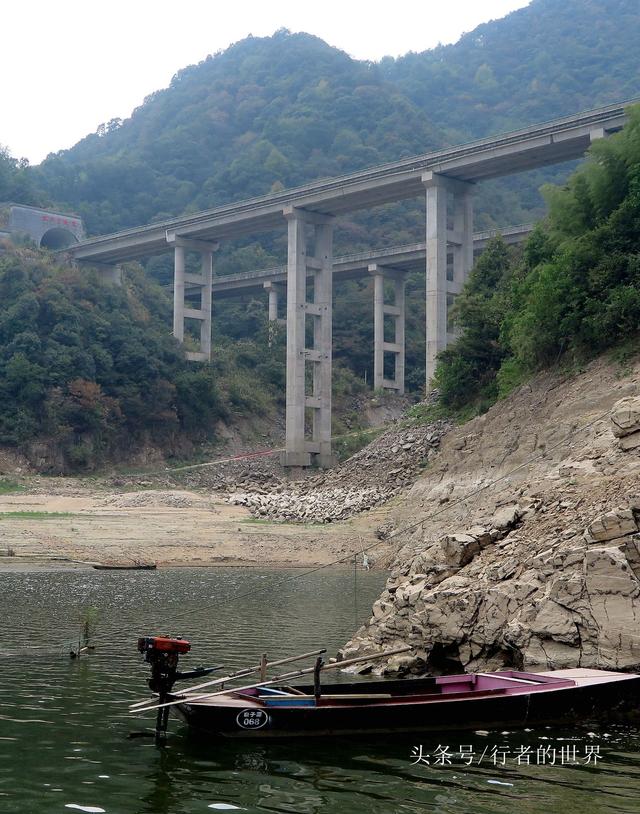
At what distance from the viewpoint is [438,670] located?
15.6 meters

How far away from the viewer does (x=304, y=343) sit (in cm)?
7275

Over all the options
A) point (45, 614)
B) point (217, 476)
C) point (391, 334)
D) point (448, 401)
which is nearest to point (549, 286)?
point (448, 401)

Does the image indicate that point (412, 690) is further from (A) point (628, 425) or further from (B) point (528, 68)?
(B) point (528, 68)

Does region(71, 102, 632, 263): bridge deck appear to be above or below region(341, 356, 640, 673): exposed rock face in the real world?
above

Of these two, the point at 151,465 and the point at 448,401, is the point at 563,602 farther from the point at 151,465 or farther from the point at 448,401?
the point at 151,465

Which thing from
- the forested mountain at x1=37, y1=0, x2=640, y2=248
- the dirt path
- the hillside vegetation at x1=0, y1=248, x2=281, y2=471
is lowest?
the dirt path

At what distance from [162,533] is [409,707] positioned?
29.4 m

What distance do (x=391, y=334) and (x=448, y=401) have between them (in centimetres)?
4370

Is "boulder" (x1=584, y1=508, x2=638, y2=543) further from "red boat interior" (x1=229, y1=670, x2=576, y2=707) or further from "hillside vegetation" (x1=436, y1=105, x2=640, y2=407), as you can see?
"hillside vegetation" (x1=436, y1=105, x2=640, y2=407)

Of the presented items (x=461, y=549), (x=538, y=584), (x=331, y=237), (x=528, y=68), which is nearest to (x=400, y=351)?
(x=331, y=237)

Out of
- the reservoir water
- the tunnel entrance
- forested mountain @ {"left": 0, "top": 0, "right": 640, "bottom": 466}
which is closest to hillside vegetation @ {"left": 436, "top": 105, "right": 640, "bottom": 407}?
forested mountain @ {"left": 0, "top": 0, "right": 640, "bottom": 466}

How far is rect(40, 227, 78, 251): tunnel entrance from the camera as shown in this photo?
98375 millimetres

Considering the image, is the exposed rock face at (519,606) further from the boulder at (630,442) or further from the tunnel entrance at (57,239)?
the tunnel entrance at (57,239)

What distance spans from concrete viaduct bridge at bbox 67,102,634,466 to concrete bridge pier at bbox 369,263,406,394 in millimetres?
110
